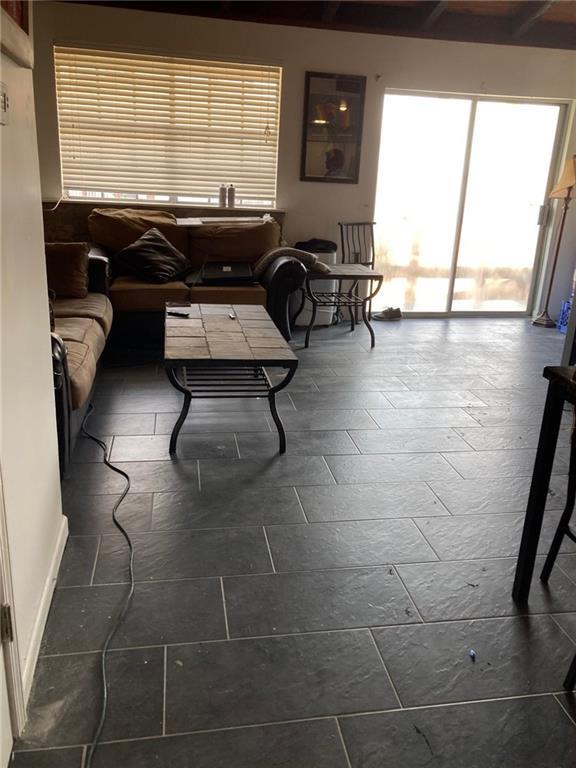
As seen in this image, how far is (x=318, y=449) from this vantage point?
2.98 metres

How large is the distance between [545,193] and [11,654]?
5.92 metres

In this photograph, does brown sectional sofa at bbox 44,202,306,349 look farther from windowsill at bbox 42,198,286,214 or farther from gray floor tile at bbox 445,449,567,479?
gray floor tile at bbox 445,449,567,479

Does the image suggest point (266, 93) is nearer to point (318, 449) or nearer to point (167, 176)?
point (167, 176)

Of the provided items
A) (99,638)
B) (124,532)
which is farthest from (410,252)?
(99,638)

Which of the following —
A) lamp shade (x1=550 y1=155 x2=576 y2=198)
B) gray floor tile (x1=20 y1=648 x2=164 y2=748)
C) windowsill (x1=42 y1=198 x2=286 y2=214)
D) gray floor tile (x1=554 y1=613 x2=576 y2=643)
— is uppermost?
lamp shade (x1=550 y1=155 x2=576 y2=198)

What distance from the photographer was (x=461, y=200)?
225 inches

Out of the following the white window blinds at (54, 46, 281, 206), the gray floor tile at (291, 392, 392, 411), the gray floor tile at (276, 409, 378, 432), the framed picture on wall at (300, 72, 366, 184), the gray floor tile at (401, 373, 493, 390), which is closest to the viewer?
the gray floor tile at (276, 409, 378, 432)

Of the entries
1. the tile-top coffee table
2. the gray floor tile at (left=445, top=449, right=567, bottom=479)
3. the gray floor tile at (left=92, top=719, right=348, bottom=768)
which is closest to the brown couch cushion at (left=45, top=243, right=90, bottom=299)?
the tile-top coffee table

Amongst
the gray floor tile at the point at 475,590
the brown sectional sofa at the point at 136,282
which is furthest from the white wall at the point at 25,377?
the gray floor tile at the point at 475,590

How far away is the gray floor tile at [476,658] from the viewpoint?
5.31 feet

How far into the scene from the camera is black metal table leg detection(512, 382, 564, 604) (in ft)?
5.71

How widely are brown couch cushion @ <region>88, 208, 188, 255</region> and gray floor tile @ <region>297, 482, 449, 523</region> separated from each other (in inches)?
113

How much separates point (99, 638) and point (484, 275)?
206 inches

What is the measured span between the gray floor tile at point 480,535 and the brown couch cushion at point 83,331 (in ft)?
5.92
